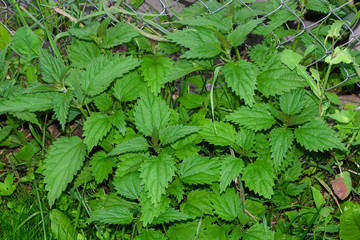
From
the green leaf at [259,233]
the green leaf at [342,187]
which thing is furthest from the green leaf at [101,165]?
the green leaf at [342,187]

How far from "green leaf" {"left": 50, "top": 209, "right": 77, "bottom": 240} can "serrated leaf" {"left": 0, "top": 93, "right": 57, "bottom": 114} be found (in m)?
0.57

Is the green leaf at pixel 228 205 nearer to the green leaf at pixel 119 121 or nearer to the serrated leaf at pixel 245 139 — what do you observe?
the serrated leaf at pixel 245 139

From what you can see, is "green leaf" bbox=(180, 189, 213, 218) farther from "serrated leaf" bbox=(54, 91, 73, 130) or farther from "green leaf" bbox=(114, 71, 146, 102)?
"serrated leaf" bbox=(54, 91, 73, 130)

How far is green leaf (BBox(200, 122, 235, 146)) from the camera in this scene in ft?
6.79

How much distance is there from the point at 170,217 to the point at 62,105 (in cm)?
75

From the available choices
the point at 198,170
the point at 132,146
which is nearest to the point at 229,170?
the point at 198,170

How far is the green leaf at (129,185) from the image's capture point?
6.61ft

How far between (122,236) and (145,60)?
3.08ft

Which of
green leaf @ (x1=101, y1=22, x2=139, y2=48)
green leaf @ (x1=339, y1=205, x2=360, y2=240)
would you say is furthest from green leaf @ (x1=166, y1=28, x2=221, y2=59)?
green leaf @ (x1=339, y1=205, x2=360, y2=240)

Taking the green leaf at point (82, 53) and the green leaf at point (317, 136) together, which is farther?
the green leaf at point (82, 53)

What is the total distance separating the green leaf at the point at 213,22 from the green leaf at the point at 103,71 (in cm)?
35

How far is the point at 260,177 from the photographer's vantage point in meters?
1.97

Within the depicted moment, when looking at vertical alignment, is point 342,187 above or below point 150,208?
below

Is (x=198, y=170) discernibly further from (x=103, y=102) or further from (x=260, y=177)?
(x=103, y=102)
